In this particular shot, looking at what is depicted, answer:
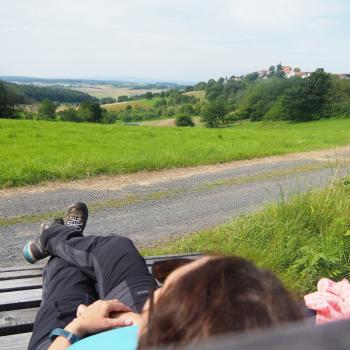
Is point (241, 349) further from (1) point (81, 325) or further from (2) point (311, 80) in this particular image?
(2) point (311, 80)

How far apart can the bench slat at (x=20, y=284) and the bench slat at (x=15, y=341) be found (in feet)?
2.02

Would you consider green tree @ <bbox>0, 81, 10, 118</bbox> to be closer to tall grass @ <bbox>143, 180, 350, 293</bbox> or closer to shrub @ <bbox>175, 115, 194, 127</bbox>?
shrub @ <bbox>175, 115, 194, 127</bbox>

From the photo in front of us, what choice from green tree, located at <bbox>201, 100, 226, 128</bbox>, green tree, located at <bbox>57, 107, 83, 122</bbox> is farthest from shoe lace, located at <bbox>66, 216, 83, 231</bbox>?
green tree, located at <bbox>201, 100, 226, 128</bbox>

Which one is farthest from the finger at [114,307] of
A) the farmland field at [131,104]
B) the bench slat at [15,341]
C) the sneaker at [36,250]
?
the farmland field at [131,104]

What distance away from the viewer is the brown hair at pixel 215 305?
0.98 metres

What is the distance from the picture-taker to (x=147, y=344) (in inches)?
40.9

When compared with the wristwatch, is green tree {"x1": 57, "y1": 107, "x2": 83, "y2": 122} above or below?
below

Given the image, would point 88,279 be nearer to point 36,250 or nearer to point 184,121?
point 36,250

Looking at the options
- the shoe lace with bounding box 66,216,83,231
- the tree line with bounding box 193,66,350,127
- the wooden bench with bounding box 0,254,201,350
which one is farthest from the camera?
the tree line with bounding box 193,66,350,127

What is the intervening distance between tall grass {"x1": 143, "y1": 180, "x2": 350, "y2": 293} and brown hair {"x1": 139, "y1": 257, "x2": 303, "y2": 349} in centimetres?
239

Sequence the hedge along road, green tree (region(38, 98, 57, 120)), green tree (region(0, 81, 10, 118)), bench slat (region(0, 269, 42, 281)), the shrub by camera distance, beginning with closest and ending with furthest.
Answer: bench slat (region(0, 269, 42, 281)) < the hedge along road < green tree (region(0, 81, 10, 118)) < green tree (region(38, 98, 57, 120)) < the shrub

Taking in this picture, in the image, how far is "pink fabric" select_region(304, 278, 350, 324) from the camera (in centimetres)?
214

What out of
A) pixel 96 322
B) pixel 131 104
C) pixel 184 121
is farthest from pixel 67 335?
pixel 131 104

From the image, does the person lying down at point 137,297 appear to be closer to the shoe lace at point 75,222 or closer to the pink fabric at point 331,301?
the shoe lace at point 75,222
